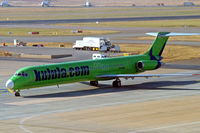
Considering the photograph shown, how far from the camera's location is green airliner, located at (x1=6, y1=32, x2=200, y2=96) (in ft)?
159

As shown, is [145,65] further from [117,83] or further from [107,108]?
[107,108]

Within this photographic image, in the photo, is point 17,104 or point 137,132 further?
point 17,104

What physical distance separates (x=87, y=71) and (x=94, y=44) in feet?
155

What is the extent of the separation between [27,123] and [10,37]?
97753 millimetres

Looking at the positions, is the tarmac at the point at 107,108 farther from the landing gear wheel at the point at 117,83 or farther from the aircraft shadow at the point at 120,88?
the landing gear wheel at the point at 117,83

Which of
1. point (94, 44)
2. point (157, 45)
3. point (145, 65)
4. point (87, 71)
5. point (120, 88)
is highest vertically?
point (157, 45)

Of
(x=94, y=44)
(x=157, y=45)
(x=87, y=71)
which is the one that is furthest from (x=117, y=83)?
(x=94, y=44)

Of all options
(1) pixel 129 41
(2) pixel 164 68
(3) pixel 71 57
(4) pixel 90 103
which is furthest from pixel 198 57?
(4) pixel 90 103

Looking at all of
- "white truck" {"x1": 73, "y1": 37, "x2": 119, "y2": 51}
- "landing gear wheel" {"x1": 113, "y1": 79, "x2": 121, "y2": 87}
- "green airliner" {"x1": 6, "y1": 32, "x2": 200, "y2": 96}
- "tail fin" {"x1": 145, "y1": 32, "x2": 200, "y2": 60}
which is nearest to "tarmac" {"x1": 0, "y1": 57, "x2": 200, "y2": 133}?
"landing gear wheel" {"x1": 113, "y1": 79, "x2": 121, "y2": 87}

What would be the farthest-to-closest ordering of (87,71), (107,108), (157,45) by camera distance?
(157,45) → (87,71) → (107,108)

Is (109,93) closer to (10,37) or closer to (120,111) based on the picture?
(120,111)

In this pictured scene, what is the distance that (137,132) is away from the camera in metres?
32.3

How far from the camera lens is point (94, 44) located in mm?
99812

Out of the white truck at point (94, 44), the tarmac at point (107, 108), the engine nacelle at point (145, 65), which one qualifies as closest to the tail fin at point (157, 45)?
the engine nacelle at point (145, 65)
